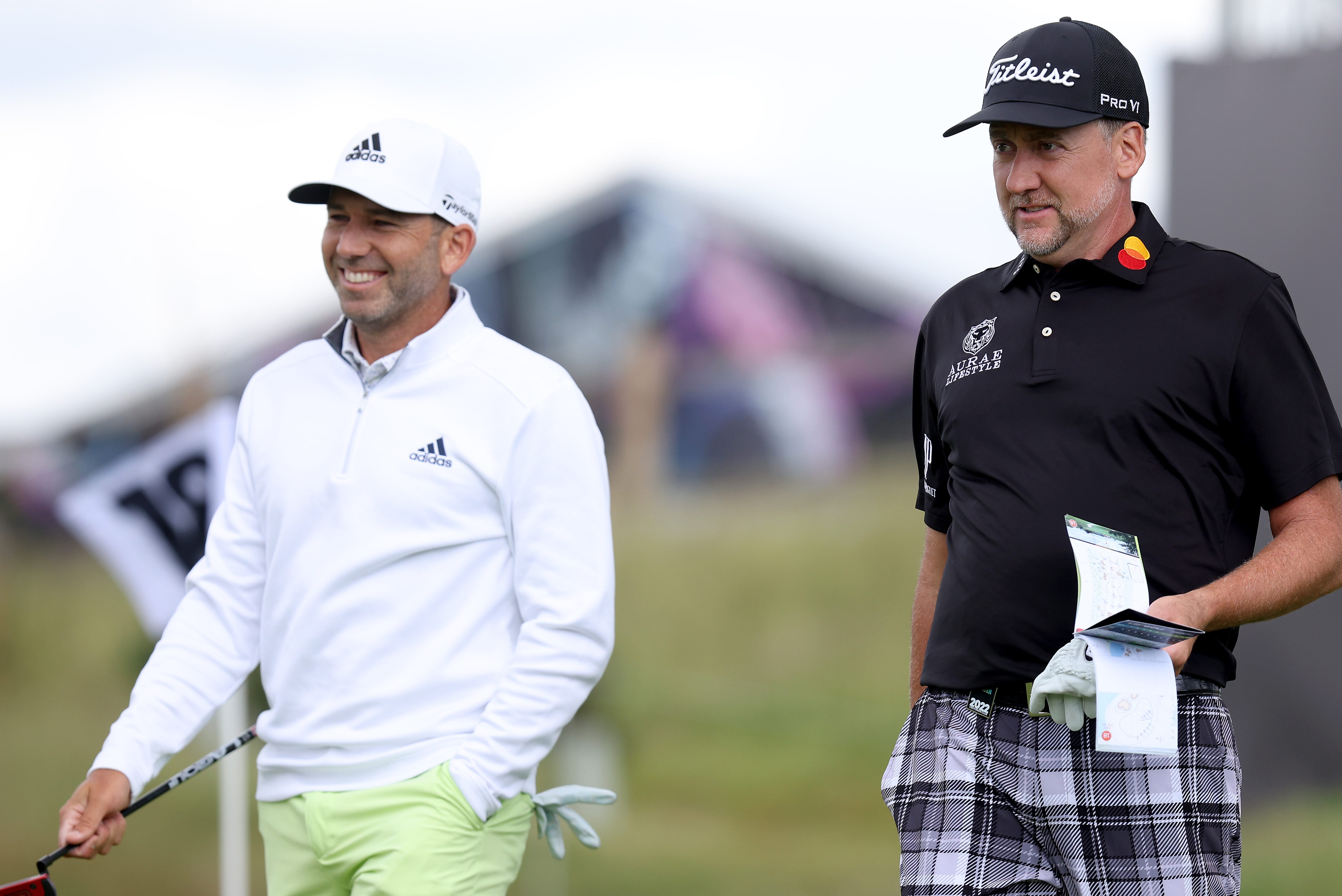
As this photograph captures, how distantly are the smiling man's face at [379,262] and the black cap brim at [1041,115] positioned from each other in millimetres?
795

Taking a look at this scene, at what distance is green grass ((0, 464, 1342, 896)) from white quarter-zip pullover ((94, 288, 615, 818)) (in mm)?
2710

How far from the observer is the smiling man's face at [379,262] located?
199cm

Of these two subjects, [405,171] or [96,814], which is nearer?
[96,814]

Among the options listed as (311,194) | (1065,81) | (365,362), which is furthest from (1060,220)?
(311,194)

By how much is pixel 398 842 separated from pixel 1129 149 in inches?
51.5

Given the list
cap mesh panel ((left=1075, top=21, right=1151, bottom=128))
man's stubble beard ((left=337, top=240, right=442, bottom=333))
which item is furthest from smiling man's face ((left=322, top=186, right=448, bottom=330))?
cap mesh panel ((left=1075, top=21, right=1151, bottom=128))

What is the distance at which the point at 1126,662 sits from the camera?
1478 mm

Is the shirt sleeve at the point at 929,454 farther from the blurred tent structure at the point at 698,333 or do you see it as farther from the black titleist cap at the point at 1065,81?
the blurred tent structure at the point at 698,333

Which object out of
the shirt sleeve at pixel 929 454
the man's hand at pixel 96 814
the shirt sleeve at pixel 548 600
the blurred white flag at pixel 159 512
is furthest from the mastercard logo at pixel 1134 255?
the blurred white flag at pixel 159 512

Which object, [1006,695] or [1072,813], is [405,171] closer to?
[1006,695]

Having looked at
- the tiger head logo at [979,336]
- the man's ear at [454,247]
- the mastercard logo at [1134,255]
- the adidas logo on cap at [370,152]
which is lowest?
the tiger head logo at [979,336]

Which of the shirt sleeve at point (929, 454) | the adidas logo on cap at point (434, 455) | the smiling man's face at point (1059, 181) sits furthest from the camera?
the shirt sleeve at point (929, 454)

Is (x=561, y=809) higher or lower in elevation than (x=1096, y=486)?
lower

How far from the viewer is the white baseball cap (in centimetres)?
196
